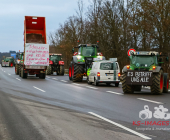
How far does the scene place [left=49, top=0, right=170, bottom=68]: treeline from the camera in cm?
2705

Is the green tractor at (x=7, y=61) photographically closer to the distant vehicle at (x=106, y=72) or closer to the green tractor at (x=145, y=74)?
the distant vehicle at (x=106, y=72)

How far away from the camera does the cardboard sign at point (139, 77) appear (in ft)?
49.5

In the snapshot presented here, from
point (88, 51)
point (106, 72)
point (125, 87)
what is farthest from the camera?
point (88, 51)

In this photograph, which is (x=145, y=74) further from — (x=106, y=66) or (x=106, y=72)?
(x=106, y=66)

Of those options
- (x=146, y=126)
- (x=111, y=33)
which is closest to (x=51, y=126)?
(x=146, y=126)

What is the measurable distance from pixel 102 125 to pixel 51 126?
1.23 meters

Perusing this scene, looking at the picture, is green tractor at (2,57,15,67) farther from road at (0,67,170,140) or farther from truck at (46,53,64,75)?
road at (0,67,170,140)

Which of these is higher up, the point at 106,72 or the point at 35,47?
the point at 35,47

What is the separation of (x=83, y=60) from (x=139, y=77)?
9700mm

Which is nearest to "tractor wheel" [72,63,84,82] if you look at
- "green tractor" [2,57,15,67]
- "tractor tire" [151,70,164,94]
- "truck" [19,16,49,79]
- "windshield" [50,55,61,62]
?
"truck" [19,16,49,79]

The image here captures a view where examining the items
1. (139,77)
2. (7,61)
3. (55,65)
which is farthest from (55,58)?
(7,61)

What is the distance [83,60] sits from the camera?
24516mm

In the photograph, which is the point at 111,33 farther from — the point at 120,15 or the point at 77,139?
the point at 77,139

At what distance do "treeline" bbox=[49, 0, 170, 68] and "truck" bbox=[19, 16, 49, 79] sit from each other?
8.64 metres
